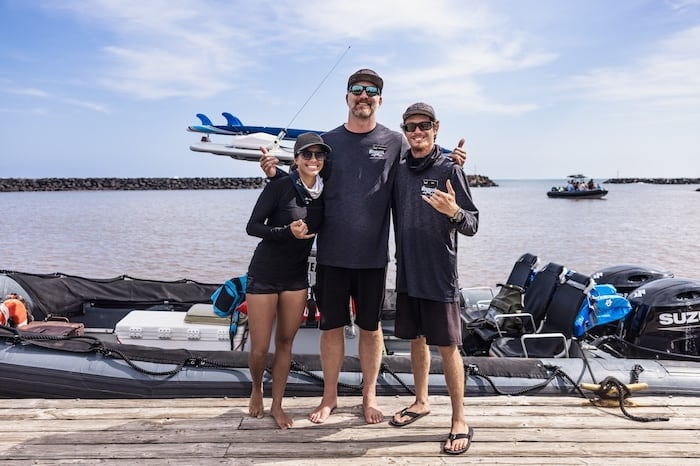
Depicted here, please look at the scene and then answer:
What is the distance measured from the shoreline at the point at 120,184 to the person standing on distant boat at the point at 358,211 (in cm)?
7343

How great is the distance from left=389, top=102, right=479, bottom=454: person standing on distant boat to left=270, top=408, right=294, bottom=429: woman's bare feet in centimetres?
83

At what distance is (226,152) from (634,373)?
120 inches

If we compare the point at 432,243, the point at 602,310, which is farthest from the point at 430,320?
the point at 602,310

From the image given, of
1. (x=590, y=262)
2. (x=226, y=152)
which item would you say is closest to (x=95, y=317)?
(x=226, y=152)

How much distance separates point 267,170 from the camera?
8.99 ft

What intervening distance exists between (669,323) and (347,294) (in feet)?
8.85

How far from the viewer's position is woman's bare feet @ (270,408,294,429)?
2768mm

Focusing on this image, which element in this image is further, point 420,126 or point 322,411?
point 322,411

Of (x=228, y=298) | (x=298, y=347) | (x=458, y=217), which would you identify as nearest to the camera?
(x=458, y=217)

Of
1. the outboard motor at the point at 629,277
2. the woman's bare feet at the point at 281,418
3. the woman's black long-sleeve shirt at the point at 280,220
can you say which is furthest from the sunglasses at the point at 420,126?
the outboard motor at the point at 629,277

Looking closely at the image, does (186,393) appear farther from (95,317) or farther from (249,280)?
(95,317)

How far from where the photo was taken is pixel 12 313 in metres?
4.34

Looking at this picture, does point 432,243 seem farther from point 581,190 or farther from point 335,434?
point 581,190

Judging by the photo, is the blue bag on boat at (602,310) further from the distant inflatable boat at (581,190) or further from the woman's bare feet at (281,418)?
the distant inflatable boat at (581,190)
